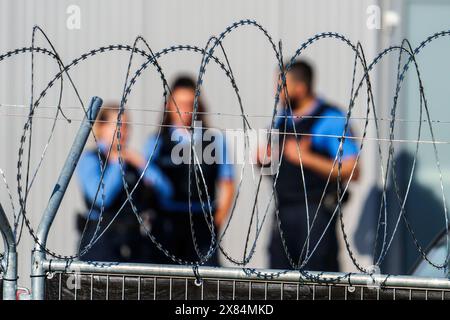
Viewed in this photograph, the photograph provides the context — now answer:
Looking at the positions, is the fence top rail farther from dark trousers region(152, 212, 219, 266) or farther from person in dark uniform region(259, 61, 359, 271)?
dark trousers region(152, 212, 219, 266)

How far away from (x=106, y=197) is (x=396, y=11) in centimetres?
267

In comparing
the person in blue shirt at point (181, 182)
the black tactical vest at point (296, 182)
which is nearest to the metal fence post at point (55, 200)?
the person in blue shirt at point (181, 182)

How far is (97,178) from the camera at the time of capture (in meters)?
8.23

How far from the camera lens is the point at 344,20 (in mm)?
8516

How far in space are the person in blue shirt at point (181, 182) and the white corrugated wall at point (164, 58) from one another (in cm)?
21

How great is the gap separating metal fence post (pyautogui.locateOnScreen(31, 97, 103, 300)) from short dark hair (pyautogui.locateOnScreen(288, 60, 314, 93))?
358 centimetres

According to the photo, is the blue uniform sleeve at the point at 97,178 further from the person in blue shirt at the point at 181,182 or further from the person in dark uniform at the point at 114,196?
the person in blue shirt at the point at 181,182

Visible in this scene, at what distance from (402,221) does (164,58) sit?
7.37ft

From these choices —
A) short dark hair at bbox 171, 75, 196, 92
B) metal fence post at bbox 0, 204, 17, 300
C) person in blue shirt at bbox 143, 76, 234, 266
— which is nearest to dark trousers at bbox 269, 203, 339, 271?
person in blue shirt at bbox 143, 76, 234, 266

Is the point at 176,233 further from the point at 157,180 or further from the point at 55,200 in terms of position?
the point at 55,200

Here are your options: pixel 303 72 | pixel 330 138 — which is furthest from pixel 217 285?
pixel 303 72

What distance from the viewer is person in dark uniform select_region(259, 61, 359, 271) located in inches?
323

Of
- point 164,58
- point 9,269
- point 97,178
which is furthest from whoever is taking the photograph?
point 164,58
